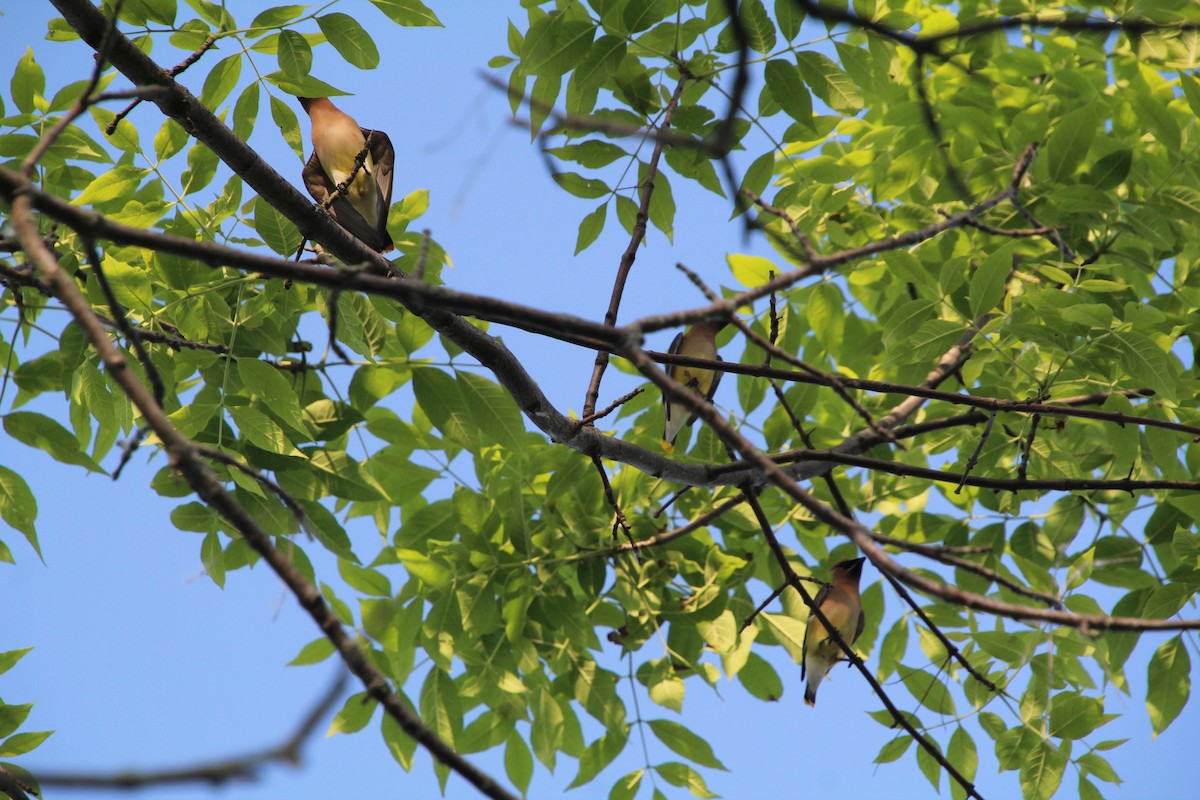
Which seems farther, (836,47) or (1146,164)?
(1146,164)

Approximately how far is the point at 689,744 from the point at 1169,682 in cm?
168

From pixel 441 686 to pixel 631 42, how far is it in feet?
8.08

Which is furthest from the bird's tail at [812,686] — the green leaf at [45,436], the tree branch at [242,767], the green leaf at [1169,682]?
the tree branch at [242,767]

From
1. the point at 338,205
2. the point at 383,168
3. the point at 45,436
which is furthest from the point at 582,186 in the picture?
the point at 45,436

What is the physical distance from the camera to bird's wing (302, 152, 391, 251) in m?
3.31

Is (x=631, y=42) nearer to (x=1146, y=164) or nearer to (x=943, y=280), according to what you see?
(x=943, y=280)

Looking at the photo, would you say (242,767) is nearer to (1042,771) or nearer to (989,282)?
(989,282)

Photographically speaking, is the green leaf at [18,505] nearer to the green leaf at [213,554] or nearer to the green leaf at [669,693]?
the green leaf at [213,554]

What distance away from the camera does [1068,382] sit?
9.74ft

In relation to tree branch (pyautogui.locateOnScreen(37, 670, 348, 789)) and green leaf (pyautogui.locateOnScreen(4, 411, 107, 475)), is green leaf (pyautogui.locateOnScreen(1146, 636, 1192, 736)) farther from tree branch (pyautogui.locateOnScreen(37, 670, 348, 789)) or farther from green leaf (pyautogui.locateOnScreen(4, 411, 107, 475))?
green leaf (pyautogui.locateOnScreen(4, 411, 107, 475))

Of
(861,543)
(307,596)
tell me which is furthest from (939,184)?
(307,596)

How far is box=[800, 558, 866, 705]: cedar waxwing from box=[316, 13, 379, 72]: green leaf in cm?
235

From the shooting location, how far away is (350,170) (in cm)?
323

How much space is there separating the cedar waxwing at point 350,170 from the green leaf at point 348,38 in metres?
0.50
